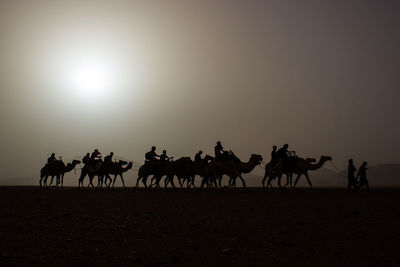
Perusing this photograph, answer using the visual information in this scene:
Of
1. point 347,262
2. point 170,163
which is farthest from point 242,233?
point 170,163

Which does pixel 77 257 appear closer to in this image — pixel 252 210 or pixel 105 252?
pixel 105 252

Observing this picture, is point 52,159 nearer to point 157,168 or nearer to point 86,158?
point 86,158

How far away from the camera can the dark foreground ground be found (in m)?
8.75

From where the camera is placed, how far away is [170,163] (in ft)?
94.0

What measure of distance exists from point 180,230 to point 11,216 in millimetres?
5475

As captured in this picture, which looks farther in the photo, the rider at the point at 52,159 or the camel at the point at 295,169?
the rider at the point at 52,159

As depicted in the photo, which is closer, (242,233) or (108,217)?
(242,233)

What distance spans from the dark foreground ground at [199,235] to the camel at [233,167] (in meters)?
10.4

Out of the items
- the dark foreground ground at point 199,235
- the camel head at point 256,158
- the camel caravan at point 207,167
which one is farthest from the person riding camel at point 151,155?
the dark foreground ground at point 199,235

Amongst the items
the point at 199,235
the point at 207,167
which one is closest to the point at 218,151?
the point at 207,167

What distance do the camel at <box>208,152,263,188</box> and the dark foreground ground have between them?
10.4 metres

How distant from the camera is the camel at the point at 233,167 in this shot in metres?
26.0

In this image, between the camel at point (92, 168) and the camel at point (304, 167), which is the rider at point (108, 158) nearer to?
the camel at point (92, 168)

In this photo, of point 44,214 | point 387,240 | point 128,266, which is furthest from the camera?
point 44,214
